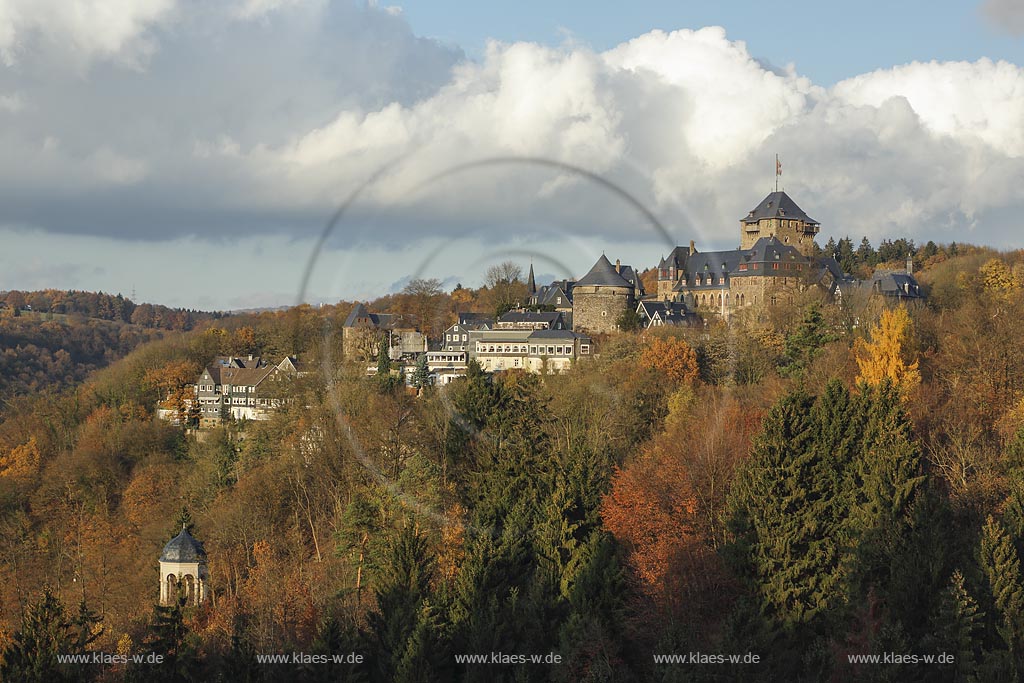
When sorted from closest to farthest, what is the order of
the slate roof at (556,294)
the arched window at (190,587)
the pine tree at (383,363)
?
the arched window at (190,587)
the pine tree at (383,363)
the slate roof at (556,294)

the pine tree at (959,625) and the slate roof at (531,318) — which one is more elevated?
the slate roof at (531,318)

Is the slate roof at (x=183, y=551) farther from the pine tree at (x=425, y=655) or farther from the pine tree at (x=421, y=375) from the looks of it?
the pine tree at (x=421, y=375)

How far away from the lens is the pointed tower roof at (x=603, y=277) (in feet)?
195

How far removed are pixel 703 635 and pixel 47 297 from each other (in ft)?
497

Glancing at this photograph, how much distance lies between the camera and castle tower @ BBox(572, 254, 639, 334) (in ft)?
194

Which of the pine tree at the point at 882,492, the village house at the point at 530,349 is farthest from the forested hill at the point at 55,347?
the pine tree at the point at 882,492

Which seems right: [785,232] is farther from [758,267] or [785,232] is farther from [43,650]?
[43,650]

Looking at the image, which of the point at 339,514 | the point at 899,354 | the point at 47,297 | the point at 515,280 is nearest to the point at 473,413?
the point at 339,514

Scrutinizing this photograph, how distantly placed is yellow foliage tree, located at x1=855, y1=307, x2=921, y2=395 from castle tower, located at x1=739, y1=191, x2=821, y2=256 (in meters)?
22.4

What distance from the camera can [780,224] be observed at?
65312 mm

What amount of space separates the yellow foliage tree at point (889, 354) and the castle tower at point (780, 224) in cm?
2239

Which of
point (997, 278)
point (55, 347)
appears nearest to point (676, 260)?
point (997, 278)

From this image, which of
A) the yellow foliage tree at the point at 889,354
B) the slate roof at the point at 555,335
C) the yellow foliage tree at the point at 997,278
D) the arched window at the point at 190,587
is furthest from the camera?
the slate roof at the point at 555,335

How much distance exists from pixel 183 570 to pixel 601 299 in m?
31.1
